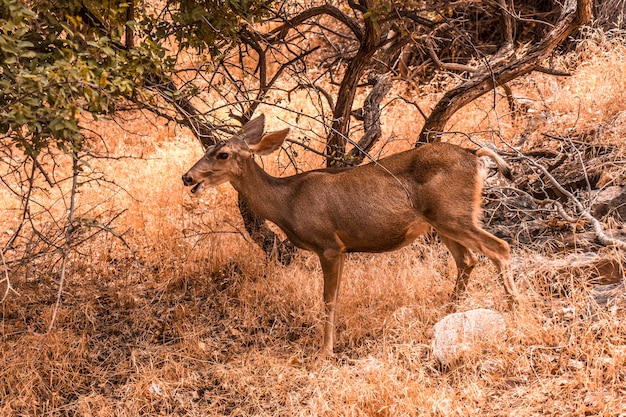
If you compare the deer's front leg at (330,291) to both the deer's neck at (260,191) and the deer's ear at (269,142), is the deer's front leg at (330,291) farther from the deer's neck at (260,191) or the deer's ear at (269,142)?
the deer's ear at (269,142)

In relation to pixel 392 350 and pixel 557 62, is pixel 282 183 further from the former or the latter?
pixel 557 62

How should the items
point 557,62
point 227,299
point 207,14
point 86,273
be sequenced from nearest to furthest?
point 207,14
point 227,299
point 86,273
point 557,62

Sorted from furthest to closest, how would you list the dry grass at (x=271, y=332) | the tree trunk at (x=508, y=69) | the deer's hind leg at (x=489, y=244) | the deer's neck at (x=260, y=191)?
1. the tree trunk at (x=508, y=69)
2. the deer's neck at (x=260, y=191)
3. the deer's hind leg at (x=489, y=244)
4. the dry grass at (x=271, y=332)

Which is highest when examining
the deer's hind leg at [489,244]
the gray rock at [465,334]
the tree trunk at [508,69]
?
the tree trunk at [508,69]

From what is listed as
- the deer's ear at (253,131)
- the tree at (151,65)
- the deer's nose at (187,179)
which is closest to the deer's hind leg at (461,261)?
the tree at (151,65)

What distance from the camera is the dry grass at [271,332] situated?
17.2ft

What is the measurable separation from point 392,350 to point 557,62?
6.07 meters

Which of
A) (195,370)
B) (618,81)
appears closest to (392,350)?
(195,370)

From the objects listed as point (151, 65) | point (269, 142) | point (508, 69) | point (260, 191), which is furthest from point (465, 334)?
point (508, 69)

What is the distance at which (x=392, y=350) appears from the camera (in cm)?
587

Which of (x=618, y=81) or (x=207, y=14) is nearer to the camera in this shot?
(x=207, y=14)

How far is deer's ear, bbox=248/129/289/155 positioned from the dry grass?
1.32 meters

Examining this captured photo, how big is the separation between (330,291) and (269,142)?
50.3 inches

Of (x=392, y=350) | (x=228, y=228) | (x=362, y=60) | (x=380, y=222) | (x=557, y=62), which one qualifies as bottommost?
(x=392, y=350)
